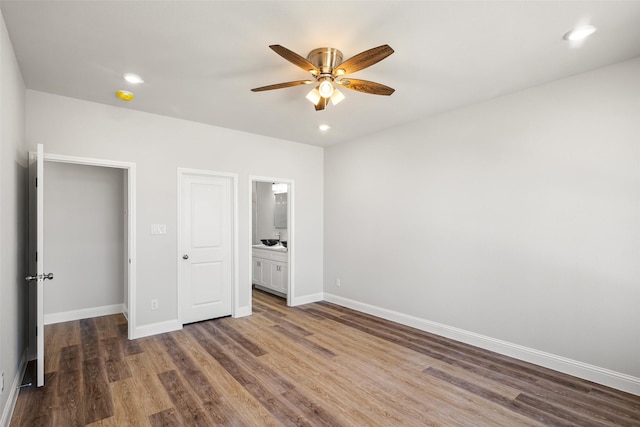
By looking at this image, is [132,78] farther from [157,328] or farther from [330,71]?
[157,328]

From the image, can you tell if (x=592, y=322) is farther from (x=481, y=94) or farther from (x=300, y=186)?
(x=300, y=186)

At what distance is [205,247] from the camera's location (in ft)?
14.7

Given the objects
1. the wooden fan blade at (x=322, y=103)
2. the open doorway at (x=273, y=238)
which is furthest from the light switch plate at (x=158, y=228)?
the wooden fan blade at (x=322, y=103)

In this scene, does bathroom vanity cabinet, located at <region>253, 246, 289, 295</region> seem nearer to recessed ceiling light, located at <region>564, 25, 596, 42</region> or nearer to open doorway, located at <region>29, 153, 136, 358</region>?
open doorway, located at <region>29, 153, 136, 358</region>

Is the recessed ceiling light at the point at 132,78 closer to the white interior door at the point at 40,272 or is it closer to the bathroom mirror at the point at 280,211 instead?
the white interior door at the point at 40,272

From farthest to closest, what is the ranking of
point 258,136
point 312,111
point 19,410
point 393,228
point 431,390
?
point 258,136 → point 393,228 → point 312,111 → point 431,390 → point 19,410

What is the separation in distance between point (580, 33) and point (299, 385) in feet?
11.4

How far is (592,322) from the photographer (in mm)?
2852

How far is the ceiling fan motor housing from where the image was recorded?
2.44 m

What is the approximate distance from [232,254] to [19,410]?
2.63m

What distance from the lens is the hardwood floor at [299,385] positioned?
236 centimetres

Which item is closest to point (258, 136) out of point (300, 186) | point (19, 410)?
point (300, 186)

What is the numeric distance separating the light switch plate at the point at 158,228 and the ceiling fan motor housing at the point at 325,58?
278 cm

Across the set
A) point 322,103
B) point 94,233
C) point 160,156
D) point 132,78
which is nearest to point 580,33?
point 322,103
